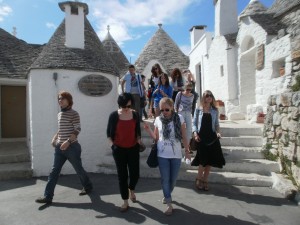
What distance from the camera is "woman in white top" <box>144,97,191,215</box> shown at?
3.85 m

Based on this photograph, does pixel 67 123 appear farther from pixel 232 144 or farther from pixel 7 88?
pixel 7 88

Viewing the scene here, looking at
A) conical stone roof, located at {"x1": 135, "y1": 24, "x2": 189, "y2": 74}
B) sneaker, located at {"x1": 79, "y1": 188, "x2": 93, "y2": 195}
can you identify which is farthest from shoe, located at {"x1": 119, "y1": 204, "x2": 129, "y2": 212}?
conical stone roof, located at {"x1": 135, "y1": 24, "x2": 189, "y2": 74}

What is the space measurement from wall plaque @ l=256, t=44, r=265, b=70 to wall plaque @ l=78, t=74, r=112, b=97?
5.92 meters

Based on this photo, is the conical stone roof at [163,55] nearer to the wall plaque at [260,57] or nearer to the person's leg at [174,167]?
the wall plaque at [260,57]

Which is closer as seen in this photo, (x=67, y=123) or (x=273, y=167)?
(x=67, y=123)

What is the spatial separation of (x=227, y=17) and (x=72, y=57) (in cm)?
838

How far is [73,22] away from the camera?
6855 mm

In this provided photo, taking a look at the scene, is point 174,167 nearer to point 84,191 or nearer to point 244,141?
point 84,191

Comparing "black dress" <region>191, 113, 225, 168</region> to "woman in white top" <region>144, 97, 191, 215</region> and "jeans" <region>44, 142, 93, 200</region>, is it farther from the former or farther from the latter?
"jeans" <region>44, 142, 93, 200</region>

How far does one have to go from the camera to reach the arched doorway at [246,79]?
11.0m

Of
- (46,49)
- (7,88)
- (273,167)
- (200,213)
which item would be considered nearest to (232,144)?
(273,167)

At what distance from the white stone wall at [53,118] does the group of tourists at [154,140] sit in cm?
175

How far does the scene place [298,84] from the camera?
5430 millimetres

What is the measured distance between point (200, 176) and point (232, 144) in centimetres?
203
